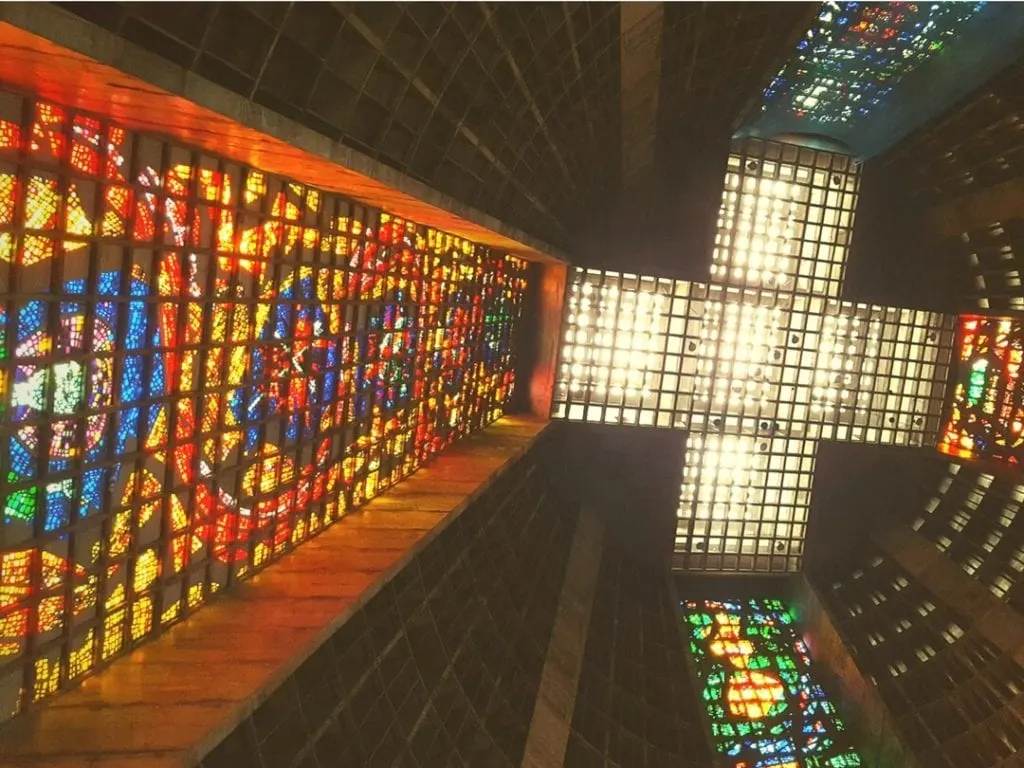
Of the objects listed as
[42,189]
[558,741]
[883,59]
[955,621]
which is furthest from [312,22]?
[955,621]

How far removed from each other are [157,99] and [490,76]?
3.67 meters

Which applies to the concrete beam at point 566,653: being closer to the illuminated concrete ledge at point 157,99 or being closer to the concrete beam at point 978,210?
the illuminated concrete ledge at point 157,99

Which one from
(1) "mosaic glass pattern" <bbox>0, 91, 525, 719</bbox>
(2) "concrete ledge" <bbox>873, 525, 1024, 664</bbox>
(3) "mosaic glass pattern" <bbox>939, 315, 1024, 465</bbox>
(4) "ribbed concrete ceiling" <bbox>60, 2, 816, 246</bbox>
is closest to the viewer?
(1) "mosaic glass pattern" <bbox>0, 91, 525, 719</bbox>

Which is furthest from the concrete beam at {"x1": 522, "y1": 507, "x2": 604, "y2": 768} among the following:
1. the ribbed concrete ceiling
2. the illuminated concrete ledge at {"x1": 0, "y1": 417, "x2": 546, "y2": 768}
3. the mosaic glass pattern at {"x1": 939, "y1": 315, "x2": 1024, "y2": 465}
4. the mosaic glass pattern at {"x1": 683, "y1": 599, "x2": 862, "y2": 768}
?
the mosaic glass pattern at {"x1": 939, "y1": 315, "x2": 1024, "y2": 465}

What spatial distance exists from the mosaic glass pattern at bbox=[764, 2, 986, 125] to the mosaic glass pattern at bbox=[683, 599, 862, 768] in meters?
8.94

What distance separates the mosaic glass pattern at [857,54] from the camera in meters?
10.5

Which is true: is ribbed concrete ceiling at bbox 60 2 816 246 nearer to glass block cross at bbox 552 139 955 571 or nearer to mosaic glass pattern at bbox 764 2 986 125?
mosaic glass pattern at bbox 764 2 986 125

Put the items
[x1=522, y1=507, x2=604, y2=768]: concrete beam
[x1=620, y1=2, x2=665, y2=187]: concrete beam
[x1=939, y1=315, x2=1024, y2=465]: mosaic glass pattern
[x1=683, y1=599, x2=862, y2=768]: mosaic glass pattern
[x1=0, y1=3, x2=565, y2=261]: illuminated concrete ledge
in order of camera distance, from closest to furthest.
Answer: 1. [x1=0, y1=3, x2=565, y2=261]: illuminated concrete ledge
2. [x1=620, y1=2, x2=665, y2=187]: concrete beam
3. [x1=522, y1=507, x2=604, y2=768]: concrete beam
4. [x1=683, y1=599, x2=862, y2=768]: mosaic glass pattern
5. [x1=939, y1=315, x2=1024, y2=465]: mosaic glass pattern

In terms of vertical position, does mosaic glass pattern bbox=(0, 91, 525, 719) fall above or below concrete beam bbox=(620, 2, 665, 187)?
below

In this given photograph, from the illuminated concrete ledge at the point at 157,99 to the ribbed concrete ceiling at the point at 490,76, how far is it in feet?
0.66

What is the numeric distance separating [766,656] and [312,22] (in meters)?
12.6

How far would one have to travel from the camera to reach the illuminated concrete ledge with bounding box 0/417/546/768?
3.26 m

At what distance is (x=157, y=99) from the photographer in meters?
3.02

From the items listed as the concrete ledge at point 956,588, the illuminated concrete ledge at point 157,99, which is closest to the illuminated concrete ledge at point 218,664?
the illuminated concrete ledge at point 157,99
